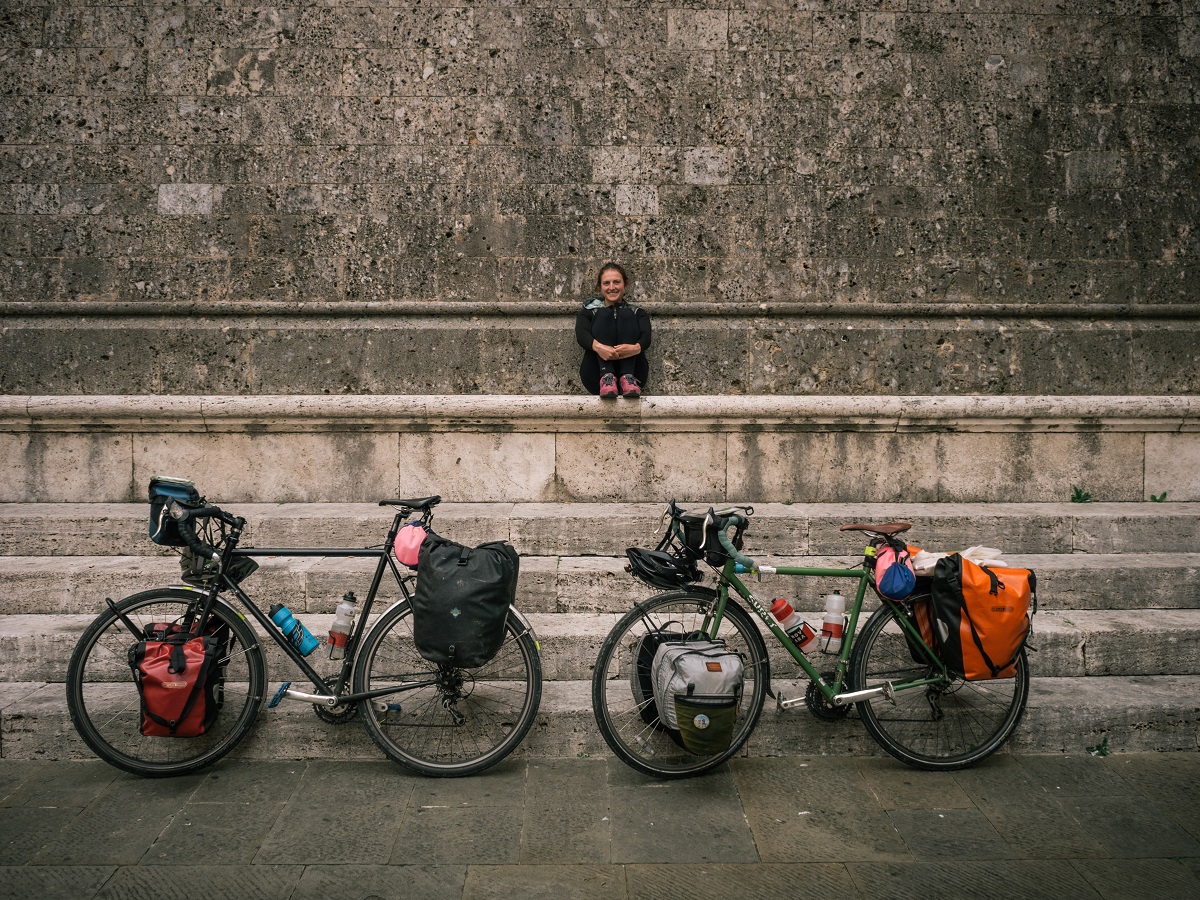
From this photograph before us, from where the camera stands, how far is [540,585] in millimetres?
5113

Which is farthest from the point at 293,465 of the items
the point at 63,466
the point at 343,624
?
the point at 343,624

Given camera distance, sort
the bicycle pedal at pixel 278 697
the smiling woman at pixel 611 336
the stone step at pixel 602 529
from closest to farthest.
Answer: the bicycle pedal at pixel 278 697
the stone step at pixel 602 529
the smiling woman at pixel 611 336

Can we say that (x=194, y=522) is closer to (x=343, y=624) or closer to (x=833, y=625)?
(x=343, y=624)

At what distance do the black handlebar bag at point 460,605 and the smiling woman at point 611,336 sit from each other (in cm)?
253

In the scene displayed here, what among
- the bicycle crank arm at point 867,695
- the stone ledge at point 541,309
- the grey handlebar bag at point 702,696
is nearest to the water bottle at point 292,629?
the grey handlebar bag at point 702,696

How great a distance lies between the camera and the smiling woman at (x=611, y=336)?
237 inches

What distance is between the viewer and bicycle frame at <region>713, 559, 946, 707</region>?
13.0 ft

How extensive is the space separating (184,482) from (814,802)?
3.27m

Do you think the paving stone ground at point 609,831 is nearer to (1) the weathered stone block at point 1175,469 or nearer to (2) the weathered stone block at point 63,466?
(2) the weathered stone block at point 63,466

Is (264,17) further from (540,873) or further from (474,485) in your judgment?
(540,873)

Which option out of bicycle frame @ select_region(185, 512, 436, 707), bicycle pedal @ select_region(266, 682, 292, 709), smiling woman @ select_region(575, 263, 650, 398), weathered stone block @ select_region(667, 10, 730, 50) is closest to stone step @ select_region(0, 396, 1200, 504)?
smiling woman @ select_region(575, 263, 650, 398)

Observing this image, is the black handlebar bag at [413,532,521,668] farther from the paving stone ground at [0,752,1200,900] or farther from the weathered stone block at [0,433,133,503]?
the weathered stone block at [0,433,133,503]

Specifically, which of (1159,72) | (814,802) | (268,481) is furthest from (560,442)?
(1159,72)

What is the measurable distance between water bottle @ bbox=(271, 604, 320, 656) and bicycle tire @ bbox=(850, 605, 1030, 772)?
2.66 metres
